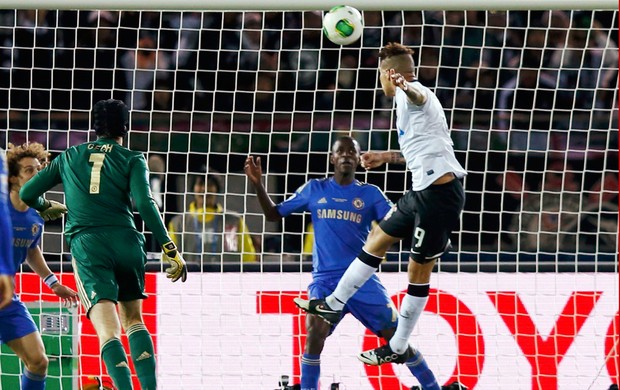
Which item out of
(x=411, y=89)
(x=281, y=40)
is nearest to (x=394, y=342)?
(x=411, y=89)

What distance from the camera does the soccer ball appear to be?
26.8ft

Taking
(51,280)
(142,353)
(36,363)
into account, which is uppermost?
(51,280)

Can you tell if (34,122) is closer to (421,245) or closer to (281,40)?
(281,40)

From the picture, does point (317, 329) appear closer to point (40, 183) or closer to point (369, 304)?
point (369, 304)

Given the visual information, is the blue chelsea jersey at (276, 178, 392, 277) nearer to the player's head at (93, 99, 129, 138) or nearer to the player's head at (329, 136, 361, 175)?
the player's head at (329, 136, 361, 175)

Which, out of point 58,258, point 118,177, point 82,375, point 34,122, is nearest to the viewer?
point 118,177

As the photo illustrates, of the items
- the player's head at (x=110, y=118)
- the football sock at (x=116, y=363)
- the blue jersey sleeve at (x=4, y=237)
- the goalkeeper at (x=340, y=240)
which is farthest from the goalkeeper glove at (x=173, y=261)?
the blue jersey sleeve at (x=4, y=237)

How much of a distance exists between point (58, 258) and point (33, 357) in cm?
308

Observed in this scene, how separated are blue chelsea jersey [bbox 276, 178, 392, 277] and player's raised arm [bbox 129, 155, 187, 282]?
59.7 inches

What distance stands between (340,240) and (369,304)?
0.47 metres

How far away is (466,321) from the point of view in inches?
382

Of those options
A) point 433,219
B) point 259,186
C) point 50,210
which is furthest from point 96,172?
point 433,219

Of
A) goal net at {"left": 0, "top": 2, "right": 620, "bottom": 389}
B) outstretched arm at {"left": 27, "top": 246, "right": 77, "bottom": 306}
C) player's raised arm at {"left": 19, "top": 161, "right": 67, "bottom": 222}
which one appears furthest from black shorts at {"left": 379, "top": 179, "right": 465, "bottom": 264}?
outstretched arm at {"left": 27, "top": 246, "right": 77, "bottom": 306}

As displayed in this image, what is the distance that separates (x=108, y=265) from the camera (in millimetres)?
7352
